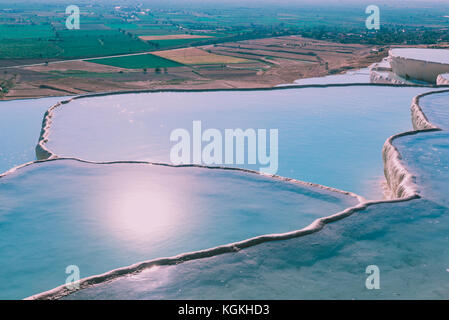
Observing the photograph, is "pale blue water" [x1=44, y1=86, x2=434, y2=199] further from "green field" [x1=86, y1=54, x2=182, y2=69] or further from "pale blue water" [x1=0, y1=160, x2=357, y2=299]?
"green field" [x1=86, y1=54, x2=182, y2=69]

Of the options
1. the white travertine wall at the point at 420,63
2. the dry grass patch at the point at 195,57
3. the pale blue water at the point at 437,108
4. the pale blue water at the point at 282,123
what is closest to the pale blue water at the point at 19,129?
the pale blue water at the point at 282,123

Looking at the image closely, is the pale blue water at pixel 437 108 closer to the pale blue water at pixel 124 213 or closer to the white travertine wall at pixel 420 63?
the pale blue water at pixel 124 213

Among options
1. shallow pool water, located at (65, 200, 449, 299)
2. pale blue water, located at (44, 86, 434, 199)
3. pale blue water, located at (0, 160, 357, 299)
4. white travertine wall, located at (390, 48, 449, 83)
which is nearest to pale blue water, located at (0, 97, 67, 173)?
pale blue water, located at (44, 86, 434, 199)

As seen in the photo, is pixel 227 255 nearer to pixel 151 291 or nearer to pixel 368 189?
pixel 151 291

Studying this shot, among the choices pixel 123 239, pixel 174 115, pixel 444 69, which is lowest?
pixel 123 239

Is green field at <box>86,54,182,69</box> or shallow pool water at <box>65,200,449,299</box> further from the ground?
green field at <box>86,54,182,69</box>

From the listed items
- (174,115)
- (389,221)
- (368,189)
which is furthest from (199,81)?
(389,221)
